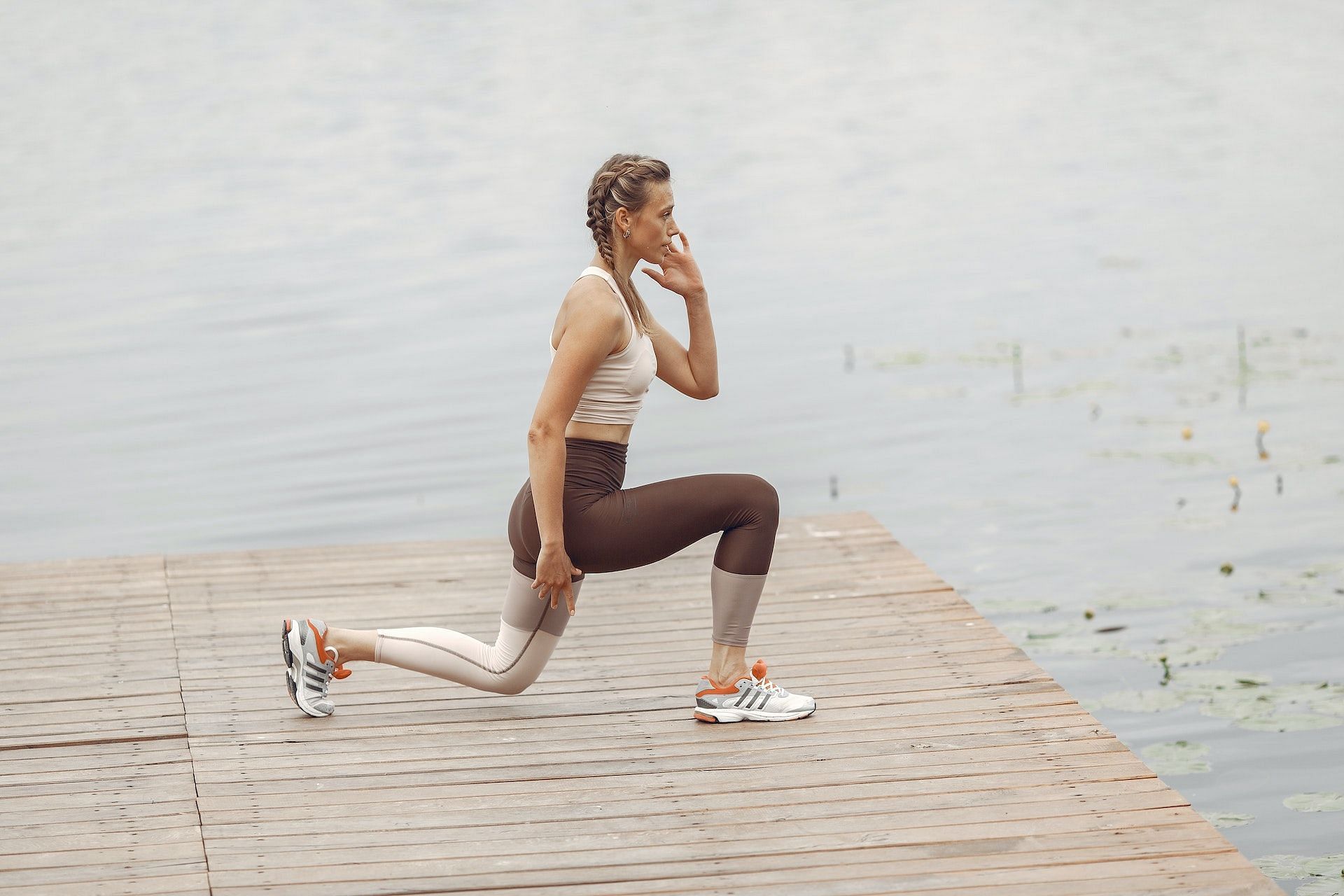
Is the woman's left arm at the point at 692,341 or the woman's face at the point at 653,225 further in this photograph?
the woman's left arm at the point at 692,341

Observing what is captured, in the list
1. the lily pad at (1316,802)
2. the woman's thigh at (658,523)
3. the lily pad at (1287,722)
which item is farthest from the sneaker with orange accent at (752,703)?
the lily pad at (1287,722)

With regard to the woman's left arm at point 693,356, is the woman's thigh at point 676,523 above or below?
below

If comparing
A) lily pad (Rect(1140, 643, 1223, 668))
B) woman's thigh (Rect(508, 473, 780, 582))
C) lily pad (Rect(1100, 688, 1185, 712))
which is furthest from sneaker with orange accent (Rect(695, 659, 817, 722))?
lily pad (Rect(1140, 643, 1223, 668))

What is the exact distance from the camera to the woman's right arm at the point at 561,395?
4129 mm

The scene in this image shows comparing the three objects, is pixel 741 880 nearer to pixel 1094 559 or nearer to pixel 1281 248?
pixel 1094 559

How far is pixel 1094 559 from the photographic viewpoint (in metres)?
7.56

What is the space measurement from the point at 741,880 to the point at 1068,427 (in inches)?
262

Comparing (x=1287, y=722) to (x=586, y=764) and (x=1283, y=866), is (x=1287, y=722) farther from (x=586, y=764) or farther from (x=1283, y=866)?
(x=586, y=764)

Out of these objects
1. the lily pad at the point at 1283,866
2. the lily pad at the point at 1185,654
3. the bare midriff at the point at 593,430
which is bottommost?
the lily pad at the point at 1185,654

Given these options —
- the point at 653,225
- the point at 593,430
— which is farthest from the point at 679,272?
the point at 593,430

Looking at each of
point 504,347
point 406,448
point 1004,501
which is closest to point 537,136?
point 504,347

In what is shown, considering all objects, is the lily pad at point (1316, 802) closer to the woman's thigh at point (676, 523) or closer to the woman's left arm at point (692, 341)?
the woman's thigh at point (676, 523)

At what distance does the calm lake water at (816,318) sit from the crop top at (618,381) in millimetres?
2244

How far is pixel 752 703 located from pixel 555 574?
67 cm
